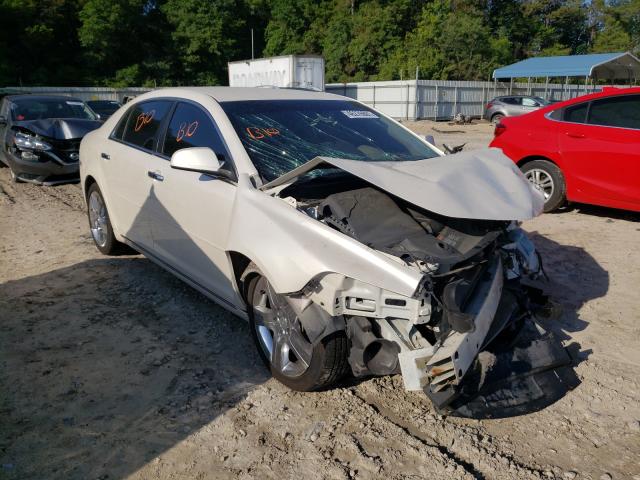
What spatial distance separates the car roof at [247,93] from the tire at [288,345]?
58.7 inches

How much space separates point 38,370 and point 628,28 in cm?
7287

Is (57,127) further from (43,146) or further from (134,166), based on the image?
(134,166)

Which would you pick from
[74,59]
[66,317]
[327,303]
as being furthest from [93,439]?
[74,59]

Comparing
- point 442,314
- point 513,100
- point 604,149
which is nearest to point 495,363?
point 442,314

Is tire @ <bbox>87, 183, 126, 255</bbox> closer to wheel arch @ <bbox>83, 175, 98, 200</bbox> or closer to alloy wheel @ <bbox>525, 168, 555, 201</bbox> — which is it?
wheel arch @ <bbox>83, 175, 98, 200</bbox>

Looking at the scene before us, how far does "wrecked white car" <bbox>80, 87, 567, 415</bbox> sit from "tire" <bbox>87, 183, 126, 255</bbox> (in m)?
1.27

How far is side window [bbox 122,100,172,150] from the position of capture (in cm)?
452

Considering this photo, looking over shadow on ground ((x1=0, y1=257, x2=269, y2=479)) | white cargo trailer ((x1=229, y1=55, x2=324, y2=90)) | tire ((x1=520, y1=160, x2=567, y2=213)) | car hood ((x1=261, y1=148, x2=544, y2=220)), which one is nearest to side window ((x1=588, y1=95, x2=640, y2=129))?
tire ((x1=520, y1=160, x2=567, y2=213))

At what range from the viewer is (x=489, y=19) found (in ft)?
177

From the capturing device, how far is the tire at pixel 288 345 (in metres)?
2.94

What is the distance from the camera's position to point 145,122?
15.5 ft

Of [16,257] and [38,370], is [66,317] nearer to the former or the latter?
[38,370]

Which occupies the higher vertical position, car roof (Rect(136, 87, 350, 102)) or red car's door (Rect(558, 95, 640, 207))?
car roof (Rect(136, 87, 350, 102))

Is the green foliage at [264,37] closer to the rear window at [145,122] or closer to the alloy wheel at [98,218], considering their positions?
the alloy wheel at [98,218]
